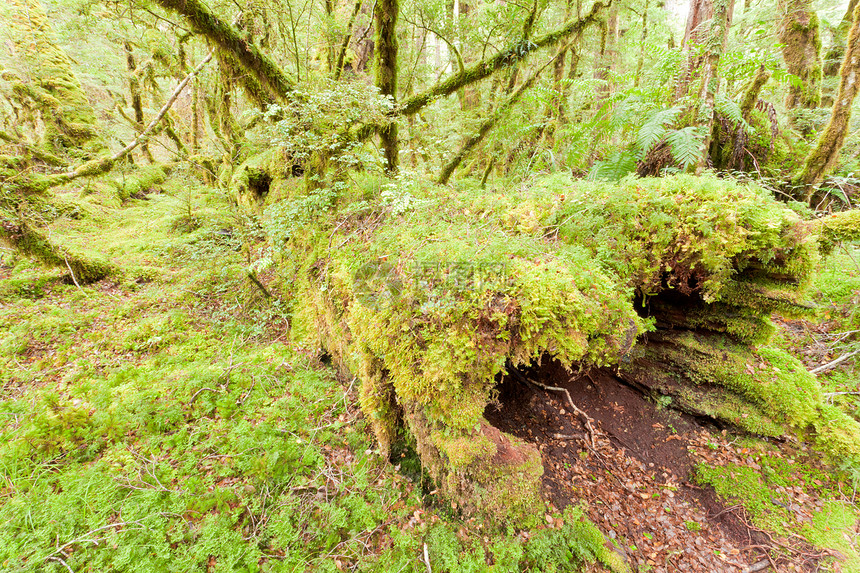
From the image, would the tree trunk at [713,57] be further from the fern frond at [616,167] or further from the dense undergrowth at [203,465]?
the dense undergrowth at [203,465]

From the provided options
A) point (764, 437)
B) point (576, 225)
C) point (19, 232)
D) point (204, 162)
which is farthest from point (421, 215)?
point (204, 162)

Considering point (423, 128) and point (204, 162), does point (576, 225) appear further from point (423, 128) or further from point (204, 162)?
point (204, 162)

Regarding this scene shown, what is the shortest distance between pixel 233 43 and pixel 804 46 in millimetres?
11972

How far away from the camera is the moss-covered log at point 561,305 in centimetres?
225

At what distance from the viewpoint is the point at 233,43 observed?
15.3 feet

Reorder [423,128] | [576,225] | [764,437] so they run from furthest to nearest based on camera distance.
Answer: [423,128]
[764,437]
[576,225]

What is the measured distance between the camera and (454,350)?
218 centimetres

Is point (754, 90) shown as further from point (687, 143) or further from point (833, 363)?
point (833, 363)

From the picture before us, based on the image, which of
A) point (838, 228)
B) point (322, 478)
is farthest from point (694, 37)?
point (322, 478)

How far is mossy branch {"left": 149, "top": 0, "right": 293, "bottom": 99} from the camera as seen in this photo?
4.15 meters

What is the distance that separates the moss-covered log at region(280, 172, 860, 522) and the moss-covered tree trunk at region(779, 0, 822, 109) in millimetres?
7768

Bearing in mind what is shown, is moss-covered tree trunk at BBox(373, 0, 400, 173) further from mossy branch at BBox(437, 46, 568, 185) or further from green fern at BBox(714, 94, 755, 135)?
green fern at BBox(714, 94, 755, 135)

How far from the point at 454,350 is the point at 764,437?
12.5 feet

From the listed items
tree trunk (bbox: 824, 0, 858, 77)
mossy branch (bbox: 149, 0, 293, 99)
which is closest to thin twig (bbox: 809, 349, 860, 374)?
mossy branch (bbox: 149, 0, 293, 99)
